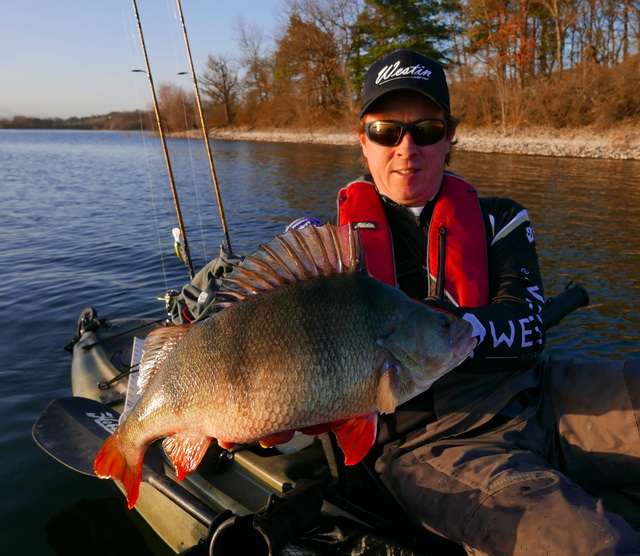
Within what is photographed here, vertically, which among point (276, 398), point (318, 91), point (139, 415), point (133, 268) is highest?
point (318, 91)

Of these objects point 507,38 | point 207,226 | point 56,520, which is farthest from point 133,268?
point 507,38

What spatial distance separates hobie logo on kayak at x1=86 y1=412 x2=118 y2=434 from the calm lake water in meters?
0.84

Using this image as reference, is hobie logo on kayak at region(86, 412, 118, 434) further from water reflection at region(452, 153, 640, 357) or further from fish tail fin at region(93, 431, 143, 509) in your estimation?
water reflection at region(452, 153, 640, 357)

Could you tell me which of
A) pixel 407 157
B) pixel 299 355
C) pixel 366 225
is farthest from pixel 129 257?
pixel 299 355

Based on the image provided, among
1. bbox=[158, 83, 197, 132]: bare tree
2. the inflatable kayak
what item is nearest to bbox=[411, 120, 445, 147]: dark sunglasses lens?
the inflatable kayak

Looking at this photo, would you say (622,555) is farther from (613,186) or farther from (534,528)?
(613,186)

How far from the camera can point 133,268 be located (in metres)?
9.50

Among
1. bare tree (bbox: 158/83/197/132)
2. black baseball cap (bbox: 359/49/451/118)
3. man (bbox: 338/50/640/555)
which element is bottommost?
man (bbox: 338/50/640/555)

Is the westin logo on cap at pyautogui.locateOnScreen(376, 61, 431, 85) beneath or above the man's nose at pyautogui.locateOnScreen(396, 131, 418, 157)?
above

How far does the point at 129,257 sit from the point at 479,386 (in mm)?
9332

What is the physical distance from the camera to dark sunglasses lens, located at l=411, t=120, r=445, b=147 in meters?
2.55

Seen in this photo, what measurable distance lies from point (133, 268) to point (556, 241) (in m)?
8.81

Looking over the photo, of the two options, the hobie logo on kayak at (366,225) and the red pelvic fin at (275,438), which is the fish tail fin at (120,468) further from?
the hobie logo on kayak at (366,225)

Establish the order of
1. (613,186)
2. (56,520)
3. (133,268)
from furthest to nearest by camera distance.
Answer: (613,186) → (133,268) → (56,520)
